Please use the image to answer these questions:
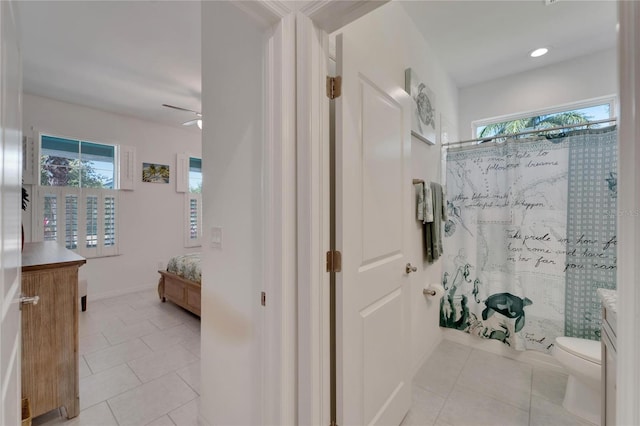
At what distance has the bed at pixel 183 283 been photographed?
321 cm

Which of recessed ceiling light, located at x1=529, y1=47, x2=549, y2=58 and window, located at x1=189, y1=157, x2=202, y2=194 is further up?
recessed ceiling light, located at x1=529, y1=47, x2=549, y2=58

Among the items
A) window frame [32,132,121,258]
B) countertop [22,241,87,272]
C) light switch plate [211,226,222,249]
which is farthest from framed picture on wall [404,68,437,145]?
window frame [32,132,121,258]

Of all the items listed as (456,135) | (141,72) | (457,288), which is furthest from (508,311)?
(141,72)

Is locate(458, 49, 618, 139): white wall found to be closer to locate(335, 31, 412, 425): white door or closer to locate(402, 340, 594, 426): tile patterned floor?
locate(335, 31, 412, 425): white door

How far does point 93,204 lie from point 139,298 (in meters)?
1.49

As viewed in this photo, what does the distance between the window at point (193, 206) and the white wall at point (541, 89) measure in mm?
A: 4327

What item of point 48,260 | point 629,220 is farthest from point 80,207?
point 629,220

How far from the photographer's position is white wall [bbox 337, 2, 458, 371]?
67.8 inches

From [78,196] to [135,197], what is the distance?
683 mm

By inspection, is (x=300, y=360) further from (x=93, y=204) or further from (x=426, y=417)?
(x=93, y=204)

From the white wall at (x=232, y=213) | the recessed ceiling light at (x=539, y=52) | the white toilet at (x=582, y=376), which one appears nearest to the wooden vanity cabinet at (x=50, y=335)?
the white wall at (x=232, y=213)

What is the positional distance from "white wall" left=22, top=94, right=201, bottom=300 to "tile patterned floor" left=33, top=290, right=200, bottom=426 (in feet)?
2.38

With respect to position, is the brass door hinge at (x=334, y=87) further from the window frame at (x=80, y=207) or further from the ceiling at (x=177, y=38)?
the window frame at (x=80, y=207)

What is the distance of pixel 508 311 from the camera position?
243 centimetres
